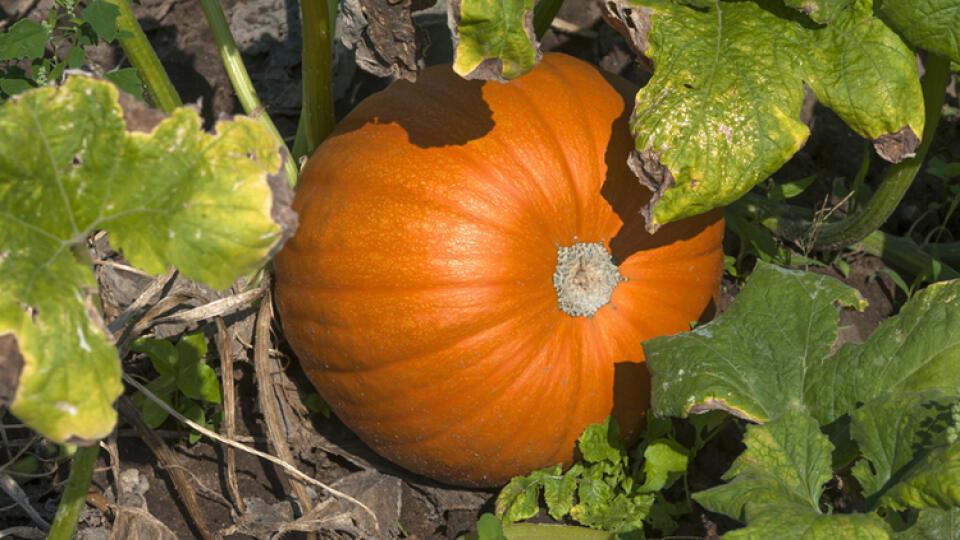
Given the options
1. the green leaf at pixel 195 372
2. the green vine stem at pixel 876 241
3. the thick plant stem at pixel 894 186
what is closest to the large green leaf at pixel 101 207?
the green leaf at pixel 195 372

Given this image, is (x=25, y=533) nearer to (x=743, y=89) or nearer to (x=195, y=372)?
(x=195, y=372)

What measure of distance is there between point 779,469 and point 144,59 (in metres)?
1.96

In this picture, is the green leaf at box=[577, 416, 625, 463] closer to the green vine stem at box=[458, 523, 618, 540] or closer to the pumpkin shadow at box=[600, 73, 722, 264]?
the green vine stem at box=[458, 523, 618, 540]

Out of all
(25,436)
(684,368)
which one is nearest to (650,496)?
(684,368)

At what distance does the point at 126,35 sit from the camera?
8.08ft

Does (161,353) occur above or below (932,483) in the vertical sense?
below

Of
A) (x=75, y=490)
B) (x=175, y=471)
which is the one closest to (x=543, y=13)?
(x=175, y=471)

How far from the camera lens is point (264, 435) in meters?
2.81

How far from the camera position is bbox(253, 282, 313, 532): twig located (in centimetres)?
259

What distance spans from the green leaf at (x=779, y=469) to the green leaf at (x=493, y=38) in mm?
949

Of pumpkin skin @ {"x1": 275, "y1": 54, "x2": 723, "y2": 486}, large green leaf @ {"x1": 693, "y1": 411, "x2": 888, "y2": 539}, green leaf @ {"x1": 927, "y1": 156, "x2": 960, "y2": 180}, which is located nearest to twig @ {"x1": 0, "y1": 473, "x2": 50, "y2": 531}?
pumpkin skin @ {"x1": 275, "y1": 54, "x2": 723, "y2": 486}

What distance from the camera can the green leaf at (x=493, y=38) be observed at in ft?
6.31

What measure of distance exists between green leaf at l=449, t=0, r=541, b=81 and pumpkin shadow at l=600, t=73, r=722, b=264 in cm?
46

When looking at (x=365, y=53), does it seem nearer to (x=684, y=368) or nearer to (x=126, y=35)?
(x=126, y=35)
